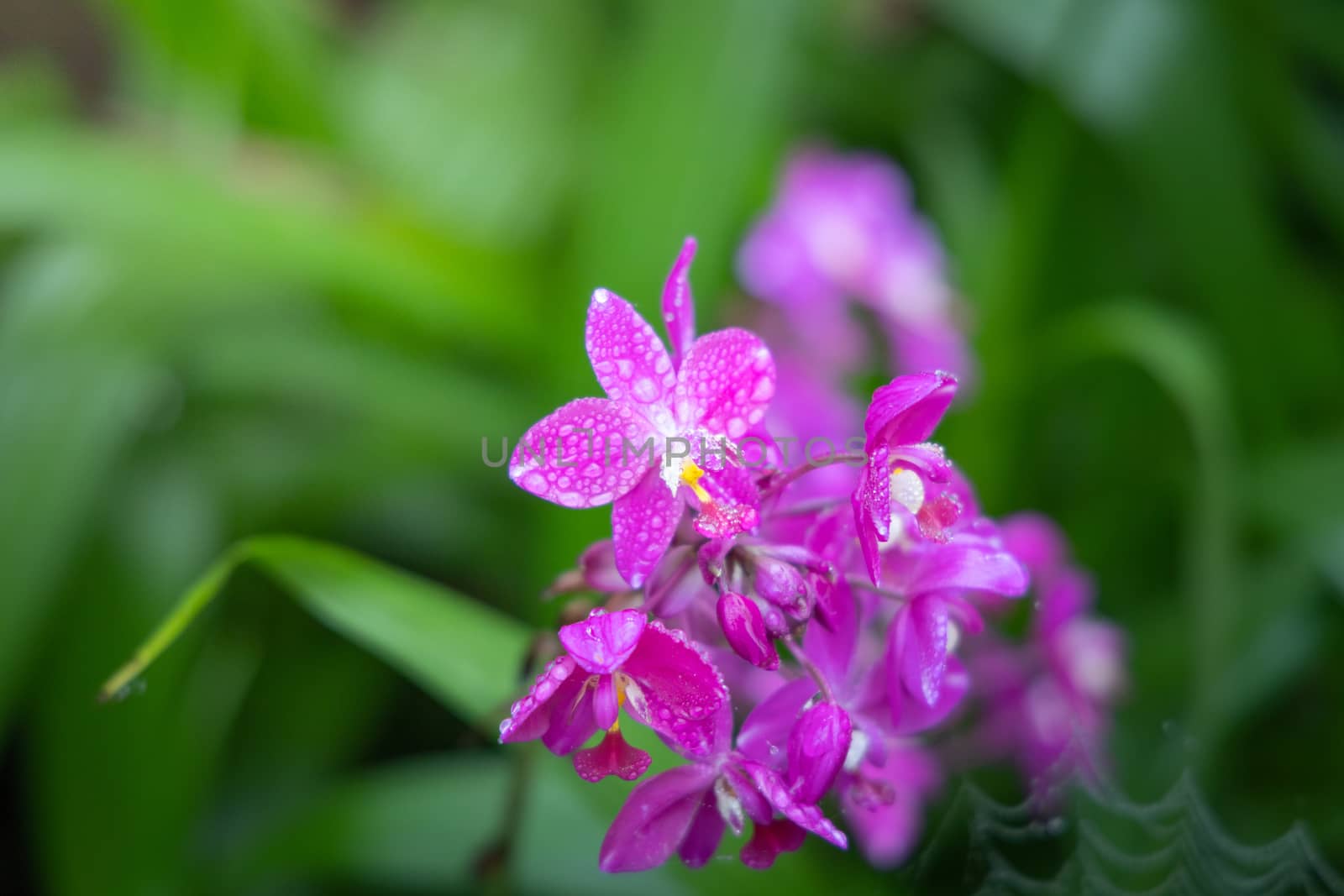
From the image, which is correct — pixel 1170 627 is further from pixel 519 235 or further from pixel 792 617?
pixel 519 235

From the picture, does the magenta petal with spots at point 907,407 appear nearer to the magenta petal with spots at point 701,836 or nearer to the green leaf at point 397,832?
the magenta petal with spots at point 701,836

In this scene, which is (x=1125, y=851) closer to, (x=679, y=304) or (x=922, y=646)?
(x=922, y=646)

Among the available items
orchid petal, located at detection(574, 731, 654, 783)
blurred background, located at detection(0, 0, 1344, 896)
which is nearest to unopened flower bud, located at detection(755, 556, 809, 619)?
orchid petal, located at detection(574, 731, 654, 783)

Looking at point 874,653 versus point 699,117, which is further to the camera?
point 699,117

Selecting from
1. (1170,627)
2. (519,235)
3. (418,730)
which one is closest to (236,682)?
(418,730)

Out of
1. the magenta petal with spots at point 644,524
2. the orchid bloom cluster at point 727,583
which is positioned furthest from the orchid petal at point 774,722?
the magenta petal with spots at point 644,524

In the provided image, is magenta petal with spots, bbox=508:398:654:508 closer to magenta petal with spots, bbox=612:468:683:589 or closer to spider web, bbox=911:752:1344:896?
magenta petal with spots, bbox=612:468:683:589
